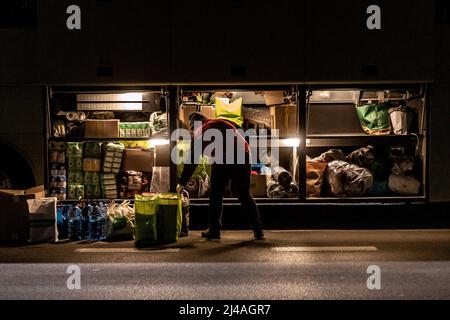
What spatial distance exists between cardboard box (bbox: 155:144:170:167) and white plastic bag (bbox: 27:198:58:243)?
7.99 feet

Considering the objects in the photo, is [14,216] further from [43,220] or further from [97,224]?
[97,224]

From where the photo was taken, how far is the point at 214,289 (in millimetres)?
6562

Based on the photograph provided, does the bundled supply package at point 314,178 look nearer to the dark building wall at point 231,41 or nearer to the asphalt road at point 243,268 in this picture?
the asphalt road at point 243,268

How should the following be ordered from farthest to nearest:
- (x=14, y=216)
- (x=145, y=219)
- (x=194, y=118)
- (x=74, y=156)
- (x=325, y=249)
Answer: (x=74, y=156)
(x=194, y=118)
(x=14, y=216)
(x=145, y=219)
(x=325, y=249)

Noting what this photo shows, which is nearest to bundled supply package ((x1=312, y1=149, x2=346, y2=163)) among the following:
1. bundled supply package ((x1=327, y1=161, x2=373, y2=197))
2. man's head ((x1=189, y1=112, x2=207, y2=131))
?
bundled supply package ((x1=327, y1=161, x2=373, y2=197))

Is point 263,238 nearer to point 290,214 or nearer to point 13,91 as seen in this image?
point 290,214

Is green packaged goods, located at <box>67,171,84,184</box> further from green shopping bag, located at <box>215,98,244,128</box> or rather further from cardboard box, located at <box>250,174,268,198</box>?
cardboard box, located at <box>250,174,268,198</box>

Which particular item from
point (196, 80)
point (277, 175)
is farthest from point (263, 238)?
point (196, 80)

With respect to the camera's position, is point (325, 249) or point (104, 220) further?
point (104, 220)

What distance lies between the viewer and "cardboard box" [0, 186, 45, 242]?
30.7 ft

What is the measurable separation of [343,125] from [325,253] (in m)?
4.43

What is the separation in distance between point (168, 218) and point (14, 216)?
90.4 inches

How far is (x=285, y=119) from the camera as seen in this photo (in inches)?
460

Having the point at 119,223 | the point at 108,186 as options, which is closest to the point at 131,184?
the point at 108,186
